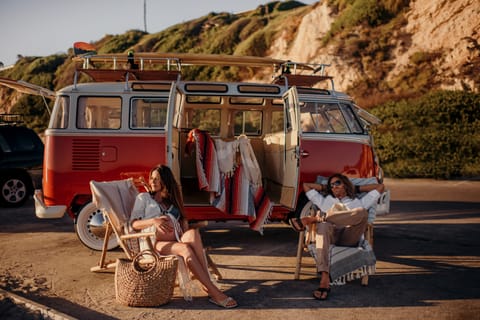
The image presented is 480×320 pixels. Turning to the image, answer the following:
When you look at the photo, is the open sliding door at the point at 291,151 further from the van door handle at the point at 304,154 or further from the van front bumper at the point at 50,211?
the van front bumper at the point at 50,211

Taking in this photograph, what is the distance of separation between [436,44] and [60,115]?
20615 mm

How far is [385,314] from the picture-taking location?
4523 millimetres

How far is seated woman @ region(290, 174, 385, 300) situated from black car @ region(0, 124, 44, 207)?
7869 millimetres

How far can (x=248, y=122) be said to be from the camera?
9.28 m

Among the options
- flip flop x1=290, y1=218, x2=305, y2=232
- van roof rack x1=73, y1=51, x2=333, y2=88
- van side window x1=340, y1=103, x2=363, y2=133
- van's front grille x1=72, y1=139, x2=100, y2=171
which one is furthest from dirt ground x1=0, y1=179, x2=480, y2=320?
van roof rack x1=73, y1=51, x2=333, y2=88

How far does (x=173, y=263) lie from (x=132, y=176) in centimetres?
285

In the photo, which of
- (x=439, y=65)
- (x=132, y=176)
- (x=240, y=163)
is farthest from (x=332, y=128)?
(x=439, y=65)

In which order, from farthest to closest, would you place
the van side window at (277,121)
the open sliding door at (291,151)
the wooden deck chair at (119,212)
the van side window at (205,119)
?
the van side window at (205,119) < the van side window at (277,121) < the open sliding door at (291,151) < the wooden deck chair at (119,212)

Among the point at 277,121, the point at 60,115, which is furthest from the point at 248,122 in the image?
the point at 60,115

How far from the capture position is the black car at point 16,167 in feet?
36.9

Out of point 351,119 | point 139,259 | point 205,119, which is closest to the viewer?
point 139,259

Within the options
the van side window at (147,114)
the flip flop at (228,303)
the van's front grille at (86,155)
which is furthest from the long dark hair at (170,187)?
the van's front grille at (86,155)

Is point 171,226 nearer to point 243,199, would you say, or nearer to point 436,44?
point 243,199

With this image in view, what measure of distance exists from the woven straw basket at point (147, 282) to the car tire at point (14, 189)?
7.71m
